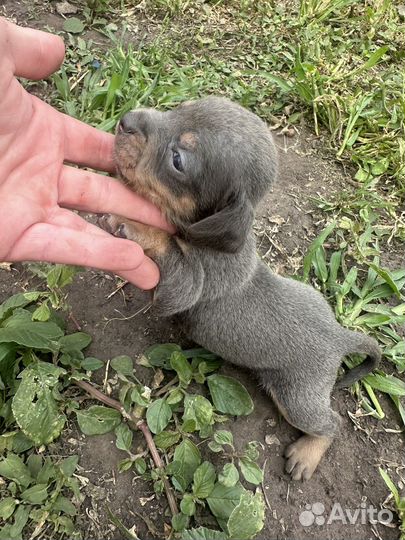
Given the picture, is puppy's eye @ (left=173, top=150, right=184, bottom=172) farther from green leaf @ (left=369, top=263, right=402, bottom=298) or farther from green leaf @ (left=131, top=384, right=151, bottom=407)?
green leaf @ (left=369, top=263, right=402, bottom=298)

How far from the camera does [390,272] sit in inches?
200

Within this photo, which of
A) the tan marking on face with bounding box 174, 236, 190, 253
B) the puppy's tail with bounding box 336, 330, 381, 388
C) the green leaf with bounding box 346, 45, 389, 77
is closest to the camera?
the tan marking on face with bounding box 174, 236, 190, 253

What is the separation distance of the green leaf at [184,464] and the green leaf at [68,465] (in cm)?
65

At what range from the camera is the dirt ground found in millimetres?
3594

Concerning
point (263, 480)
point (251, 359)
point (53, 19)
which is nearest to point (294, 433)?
point (263, 480)

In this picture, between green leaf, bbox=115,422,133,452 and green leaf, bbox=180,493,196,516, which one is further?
green leaf, bbox=115,422,133,452

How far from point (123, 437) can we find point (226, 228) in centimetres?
174

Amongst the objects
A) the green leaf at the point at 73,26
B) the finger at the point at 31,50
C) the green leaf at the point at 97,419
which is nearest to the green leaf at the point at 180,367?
the green leaf at the point at 97,419

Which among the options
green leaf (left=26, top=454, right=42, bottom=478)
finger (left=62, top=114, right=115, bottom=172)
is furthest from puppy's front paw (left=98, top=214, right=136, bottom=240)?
green leaf (left=26, top=454, right=42, bottom=478)

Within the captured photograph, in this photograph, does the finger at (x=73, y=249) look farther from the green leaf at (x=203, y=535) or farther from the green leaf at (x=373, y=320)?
the green leaf at (x=373, y=320)

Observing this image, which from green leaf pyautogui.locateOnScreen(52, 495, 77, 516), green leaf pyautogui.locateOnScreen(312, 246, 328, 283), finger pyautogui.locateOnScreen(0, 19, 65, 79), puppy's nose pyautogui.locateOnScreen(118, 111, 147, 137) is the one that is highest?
finger pyautogui.locateOnScreen(0, 19, 65, 79)

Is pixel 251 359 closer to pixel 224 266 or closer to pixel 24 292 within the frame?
pixel 224 266

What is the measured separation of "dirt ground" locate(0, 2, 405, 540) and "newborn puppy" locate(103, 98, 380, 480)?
201mm

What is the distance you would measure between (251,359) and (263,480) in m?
0.95
